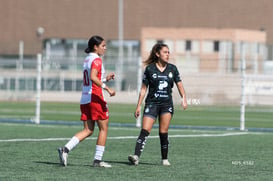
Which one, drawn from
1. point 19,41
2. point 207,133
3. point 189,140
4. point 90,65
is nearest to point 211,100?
point 207,133

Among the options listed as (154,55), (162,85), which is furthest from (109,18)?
(162,85)

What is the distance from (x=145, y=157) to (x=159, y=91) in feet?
5.24

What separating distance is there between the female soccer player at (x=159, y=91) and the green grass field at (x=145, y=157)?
17.5 inches

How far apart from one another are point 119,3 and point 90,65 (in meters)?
68.6

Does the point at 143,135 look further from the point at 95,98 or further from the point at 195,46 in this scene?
the point at 195,46

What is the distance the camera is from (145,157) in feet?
45.5

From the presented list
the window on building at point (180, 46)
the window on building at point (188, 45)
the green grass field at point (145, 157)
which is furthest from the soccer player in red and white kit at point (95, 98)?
the window on building at point (188, 45)

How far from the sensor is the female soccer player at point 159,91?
12656 mm

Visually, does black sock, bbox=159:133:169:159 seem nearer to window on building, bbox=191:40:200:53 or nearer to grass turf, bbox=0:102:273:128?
grass turf, bbox=0:102:273:128

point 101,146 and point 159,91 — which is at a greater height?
point 159,91

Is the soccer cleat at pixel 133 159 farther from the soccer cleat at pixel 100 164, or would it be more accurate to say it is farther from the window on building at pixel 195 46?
the window on building at pixel 195 46

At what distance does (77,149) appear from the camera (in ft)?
50.0

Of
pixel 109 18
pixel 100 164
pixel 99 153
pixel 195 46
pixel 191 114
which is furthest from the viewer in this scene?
pixel 109 18

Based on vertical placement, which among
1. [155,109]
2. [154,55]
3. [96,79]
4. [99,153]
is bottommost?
[99,153]
